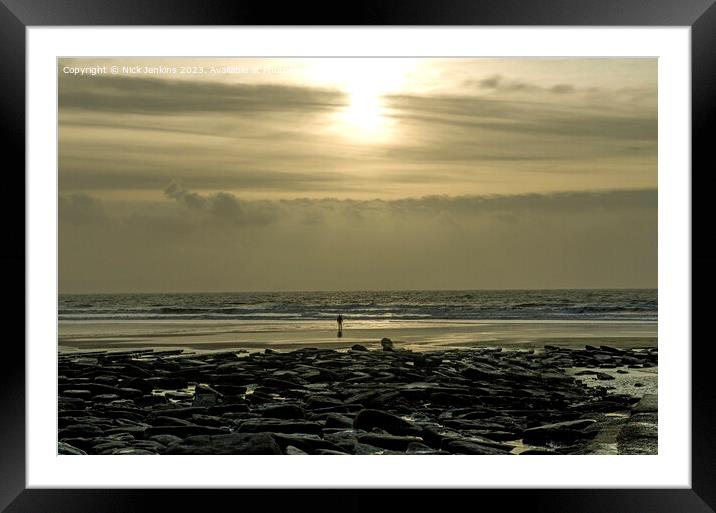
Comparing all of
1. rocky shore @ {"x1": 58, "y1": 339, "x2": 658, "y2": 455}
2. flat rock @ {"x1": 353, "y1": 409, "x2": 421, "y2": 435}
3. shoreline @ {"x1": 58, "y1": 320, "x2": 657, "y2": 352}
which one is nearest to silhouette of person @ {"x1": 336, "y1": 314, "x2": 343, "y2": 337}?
shoreline @ {"x1": 58, "y1": 320, "x2": 657, "y2": 352}

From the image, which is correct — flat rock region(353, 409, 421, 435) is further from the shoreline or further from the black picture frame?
the shoreline

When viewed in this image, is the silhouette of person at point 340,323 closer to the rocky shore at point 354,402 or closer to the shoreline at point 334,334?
the shoreline at point 334,334

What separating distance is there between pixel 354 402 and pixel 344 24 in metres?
5.88

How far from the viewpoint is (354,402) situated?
7.57 metres

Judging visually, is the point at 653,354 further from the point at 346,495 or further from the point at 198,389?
the point at 346,495

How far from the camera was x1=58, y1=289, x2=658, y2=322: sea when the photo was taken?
41.6 feet

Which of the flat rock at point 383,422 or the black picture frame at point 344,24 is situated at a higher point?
the black picture frame at point 344,24

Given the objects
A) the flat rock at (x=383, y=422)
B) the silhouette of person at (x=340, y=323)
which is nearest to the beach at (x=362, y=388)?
the flat rock at (x=383, y=422)

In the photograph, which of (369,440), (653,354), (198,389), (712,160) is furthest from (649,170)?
(712,160)

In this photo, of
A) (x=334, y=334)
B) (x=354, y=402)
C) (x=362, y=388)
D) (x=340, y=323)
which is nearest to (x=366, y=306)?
(x=340, y=323)

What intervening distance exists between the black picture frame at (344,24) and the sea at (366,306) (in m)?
10.5

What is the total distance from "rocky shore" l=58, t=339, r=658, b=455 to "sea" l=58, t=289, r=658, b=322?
108cm

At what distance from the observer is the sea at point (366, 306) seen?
1267 cm

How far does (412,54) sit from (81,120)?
13641 mm
